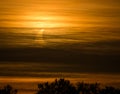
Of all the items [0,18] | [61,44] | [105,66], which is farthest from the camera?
[0,18]

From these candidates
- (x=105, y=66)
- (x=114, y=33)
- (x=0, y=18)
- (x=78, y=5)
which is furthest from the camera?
(x=78, y=5)

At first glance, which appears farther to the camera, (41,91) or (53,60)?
(53,60)

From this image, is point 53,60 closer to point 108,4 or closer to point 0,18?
point 0,18

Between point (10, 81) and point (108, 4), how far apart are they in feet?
35.9

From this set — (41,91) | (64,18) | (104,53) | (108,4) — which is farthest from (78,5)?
(41,91)

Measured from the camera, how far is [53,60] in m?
15.0

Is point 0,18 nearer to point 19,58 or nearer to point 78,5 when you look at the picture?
point 78,5

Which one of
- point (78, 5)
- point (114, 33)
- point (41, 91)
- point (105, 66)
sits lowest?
point (41, 91)

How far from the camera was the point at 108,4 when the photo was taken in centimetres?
2336

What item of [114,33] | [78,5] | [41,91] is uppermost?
[78,5]

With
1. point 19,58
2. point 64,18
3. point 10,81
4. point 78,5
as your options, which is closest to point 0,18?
point 64,18

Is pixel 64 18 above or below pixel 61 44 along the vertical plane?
above

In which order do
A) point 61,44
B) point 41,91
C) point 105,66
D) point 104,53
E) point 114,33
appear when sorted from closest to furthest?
1. point 41,91
2. point 105,66
3. point 104,53
4. point 61,44
5. point 114,33

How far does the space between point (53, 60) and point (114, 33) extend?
3.30 m
